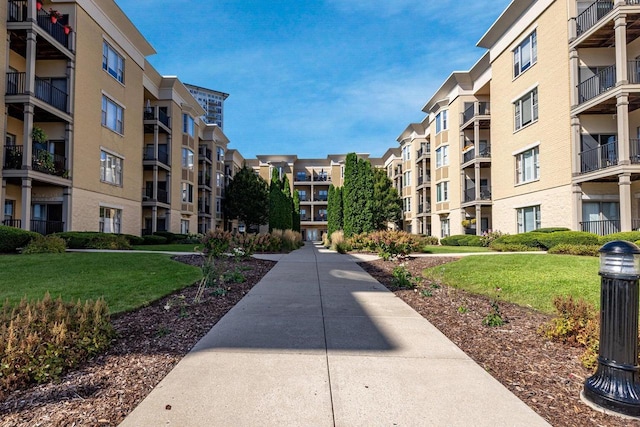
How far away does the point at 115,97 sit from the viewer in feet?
79.2

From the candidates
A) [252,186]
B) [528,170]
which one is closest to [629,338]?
[528,170]

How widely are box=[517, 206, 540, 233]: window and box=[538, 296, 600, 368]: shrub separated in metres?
19.4

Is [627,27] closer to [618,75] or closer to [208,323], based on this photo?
[618,75]

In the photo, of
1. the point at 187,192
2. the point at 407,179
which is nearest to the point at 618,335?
the point at 187,192

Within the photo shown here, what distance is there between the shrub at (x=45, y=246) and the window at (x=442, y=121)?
106 feet

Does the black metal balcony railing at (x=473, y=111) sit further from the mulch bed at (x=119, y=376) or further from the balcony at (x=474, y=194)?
the mulch bed at (x=119, y=376)

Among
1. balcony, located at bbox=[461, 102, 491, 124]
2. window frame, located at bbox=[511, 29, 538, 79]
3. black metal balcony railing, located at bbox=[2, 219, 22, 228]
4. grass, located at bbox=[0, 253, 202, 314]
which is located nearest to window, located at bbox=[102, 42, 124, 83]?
black metal balcony railing, located at bbox=[2, 219, 22, 228]

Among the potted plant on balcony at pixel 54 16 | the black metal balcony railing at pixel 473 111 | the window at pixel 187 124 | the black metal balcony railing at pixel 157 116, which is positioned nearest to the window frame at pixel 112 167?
the black metal balcony railing at pixel 157 116

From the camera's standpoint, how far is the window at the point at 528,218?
71.3ft

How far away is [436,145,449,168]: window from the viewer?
35013 millimetres

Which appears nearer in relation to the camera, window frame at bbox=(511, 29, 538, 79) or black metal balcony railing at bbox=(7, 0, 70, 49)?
black metal balcony railing at bbox=(7, 0, 70, 49)

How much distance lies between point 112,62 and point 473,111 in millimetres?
27775

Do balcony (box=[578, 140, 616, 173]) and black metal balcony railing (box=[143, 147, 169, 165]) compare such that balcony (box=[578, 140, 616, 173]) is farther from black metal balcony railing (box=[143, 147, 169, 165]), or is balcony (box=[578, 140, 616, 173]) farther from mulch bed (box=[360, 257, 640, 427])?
black metal balcony railing (box=[143, 147, 169, 165])

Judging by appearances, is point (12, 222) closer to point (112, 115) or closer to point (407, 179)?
point (112, 115)
